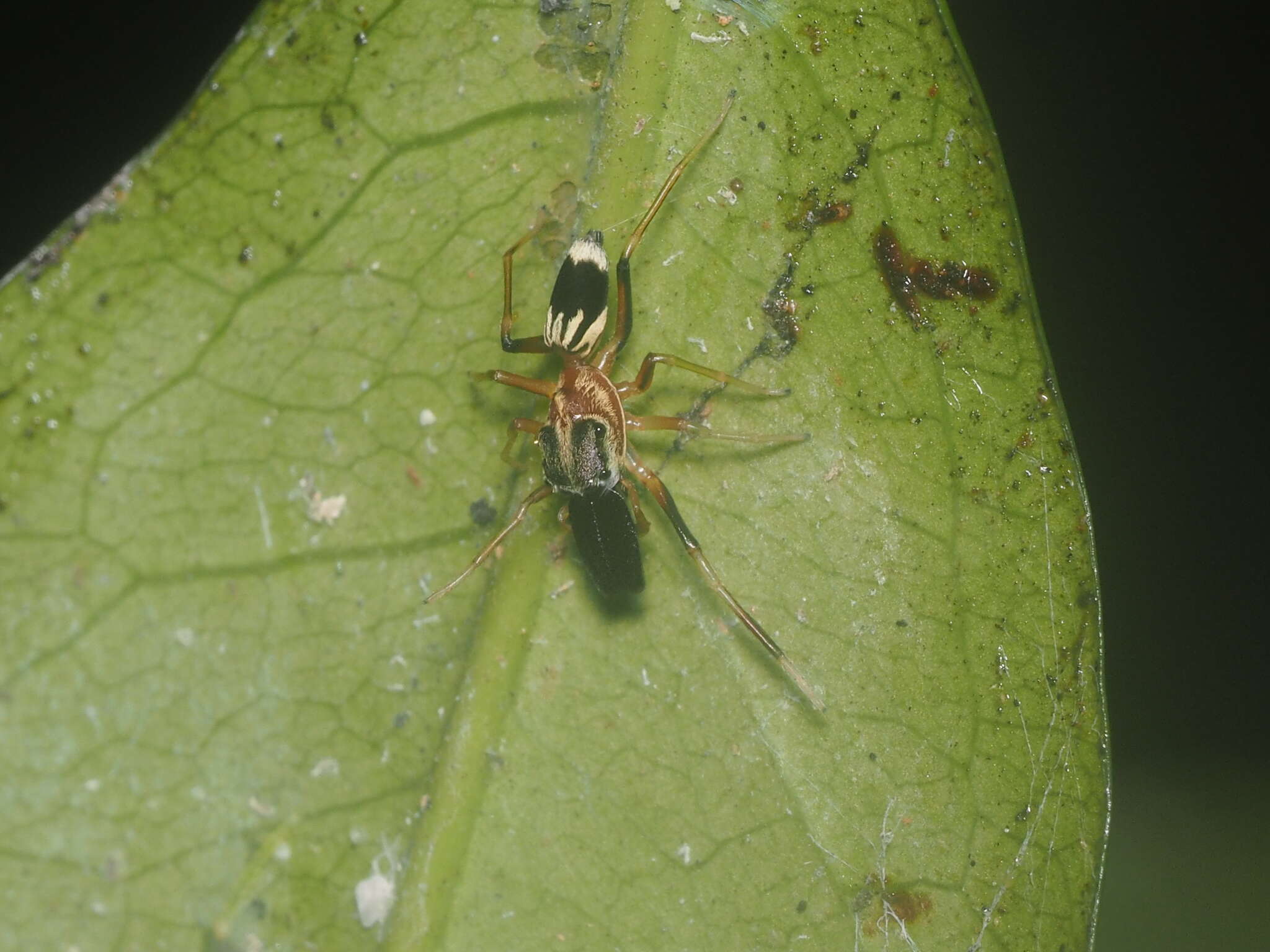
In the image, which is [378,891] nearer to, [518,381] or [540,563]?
[540,563]

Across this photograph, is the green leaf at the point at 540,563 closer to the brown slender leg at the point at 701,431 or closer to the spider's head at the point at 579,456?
the brown slender leg at the point at 701,431

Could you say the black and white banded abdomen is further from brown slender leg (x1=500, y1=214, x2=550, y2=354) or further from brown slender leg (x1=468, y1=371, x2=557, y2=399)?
brown slender leg (x1=468, y1=371, x2=557, y2=399)

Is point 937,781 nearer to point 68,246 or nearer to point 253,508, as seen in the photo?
point 253,508

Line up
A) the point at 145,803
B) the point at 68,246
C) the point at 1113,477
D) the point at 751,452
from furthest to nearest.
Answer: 1. the point at 1113,477
2. the point at 751,452
3. the point at 145,803
4. the point at 68,246

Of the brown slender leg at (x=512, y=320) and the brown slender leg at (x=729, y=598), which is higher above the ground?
the brown slender leg at (x=512, y=320)

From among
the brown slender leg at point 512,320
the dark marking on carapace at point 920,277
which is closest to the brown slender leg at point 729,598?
the brown slender leg at point 512,320

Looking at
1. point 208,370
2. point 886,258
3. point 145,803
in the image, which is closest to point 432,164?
point 208,370
